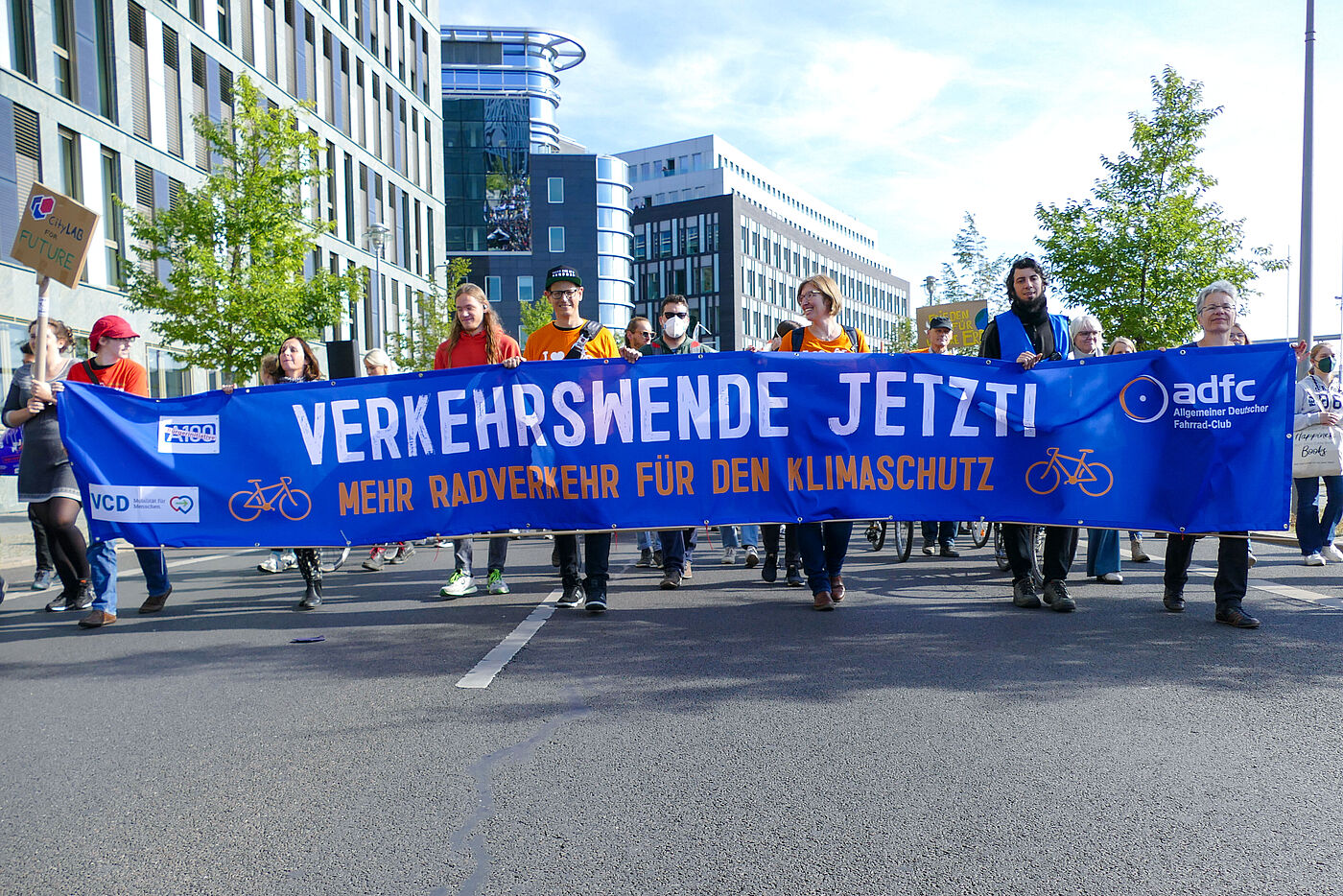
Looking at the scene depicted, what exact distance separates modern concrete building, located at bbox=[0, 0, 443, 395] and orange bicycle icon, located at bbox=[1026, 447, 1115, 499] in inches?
814

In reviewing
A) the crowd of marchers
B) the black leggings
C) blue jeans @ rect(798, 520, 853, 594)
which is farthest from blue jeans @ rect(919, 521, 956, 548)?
the black leggings

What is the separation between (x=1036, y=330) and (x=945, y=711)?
12.0 feet

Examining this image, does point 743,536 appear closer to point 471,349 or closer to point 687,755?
point 471,349

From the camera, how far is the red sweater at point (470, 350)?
7.62 m

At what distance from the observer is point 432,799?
346 centimetres

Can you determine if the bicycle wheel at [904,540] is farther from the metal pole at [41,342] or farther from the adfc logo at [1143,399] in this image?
the metal pole at [41,342]

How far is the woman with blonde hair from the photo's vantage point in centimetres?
693

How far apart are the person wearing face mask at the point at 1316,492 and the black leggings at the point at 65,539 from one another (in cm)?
978

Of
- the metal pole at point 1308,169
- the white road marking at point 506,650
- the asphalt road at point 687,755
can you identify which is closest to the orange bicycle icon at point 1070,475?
the asphalt road at point 687,755

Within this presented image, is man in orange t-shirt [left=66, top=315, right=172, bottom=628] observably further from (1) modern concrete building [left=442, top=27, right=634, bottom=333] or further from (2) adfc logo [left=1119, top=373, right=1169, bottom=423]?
(1) modern concrete building [left=442, top=27, right=634, bottom=333]

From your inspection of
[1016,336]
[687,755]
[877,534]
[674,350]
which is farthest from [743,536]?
[687,755]

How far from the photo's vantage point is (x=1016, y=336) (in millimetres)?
7152

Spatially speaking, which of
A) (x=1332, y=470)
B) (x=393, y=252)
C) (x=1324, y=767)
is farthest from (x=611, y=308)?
(x=1324, y=767)

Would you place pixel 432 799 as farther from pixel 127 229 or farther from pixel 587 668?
pixel 127 229
